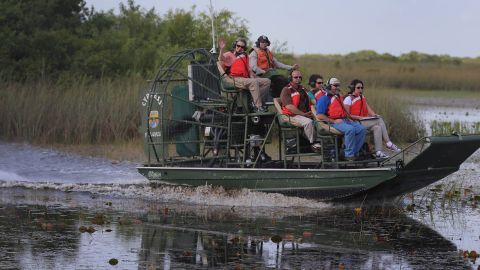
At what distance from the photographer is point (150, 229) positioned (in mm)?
15164

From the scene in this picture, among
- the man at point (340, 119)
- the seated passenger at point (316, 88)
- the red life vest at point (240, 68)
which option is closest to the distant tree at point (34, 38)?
the red life vest at point (240, 68)

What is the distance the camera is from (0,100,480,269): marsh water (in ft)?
42.4

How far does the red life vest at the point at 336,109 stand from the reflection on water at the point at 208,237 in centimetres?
157

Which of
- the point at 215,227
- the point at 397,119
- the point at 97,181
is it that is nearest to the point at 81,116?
the point at 97,181

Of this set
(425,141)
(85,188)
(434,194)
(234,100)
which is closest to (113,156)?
(85,188)

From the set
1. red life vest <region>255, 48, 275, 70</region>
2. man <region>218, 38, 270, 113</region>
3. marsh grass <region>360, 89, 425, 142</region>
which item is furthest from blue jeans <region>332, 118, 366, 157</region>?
marsh grass <region>360, 89, 425, 142</region>

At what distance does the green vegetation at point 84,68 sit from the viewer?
26219 millimetres

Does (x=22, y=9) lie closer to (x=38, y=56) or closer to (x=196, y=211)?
(x=38, y=56)

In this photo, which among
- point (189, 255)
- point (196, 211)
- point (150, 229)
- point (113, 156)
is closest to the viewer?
point (189, 255)

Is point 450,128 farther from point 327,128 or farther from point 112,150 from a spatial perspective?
point 327,128

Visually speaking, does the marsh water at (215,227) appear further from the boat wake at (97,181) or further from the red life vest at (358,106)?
the red life vest at (358,106)

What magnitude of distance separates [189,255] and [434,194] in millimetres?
7173

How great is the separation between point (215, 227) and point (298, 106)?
10.1 ft

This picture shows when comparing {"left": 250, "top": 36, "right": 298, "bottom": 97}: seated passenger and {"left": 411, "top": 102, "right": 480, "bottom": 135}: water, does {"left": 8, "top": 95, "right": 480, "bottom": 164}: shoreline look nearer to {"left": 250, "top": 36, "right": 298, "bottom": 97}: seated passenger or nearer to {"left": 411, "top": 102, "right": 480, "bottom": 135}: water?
{"left": 250, "top": 36, "right": 298, "bottom": 97}: seated passenger
